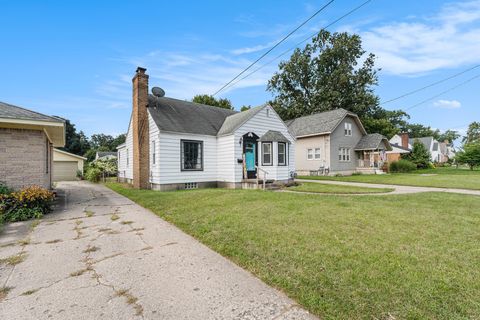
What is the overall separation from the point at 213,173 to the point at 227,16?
8549 millimetres

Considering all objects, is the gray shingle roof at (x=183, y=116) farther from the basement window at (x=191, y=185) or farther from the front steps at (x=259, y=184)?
A: the front steps at (x=259, y=184)

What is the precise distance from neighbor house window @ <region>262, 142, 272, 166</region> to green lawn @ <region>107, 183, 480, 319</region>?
6.63 metres

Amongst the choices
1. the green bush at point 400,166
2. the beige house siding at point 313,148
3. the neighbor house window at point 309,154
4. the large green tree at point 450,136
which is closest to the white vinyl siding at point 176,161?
the beige house siding at point 313,148

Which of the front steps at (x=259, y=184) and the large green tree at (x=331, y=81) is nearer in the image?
the front steps at (x=259, y=184)

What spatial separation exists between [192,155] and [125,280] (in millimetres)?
10646

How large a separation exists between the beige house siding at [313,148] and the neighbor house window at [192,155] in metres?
13.8

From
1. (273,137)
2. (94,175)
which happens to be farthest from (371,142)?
(94,175)

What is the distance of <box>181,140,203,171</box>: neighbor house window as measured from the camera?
1327 cm

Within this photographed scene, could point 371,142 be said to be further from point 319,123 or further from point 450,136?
point 450,136

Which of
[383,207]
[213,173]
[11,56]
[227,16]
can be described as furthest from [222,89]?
[383,207]

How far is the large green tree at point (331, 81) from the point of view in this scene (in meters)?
36.4

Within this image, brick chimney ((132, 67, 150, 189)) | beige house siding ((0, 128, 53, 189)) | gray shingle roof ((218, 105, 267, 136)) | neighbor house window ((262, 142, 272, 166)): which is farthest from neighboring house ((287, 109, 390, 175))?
beige house siding ((0, 128, 53, 189))

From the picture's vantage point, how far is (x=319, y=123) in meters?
24.5

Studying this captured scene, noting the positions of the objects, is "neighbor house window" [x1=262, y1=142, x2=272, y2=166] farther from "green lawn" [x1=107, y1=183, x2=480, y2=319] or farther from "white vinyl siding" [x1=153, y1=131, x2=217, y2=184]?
"green lawn" [x1=107, y1=183, x2=480, y2=319]
